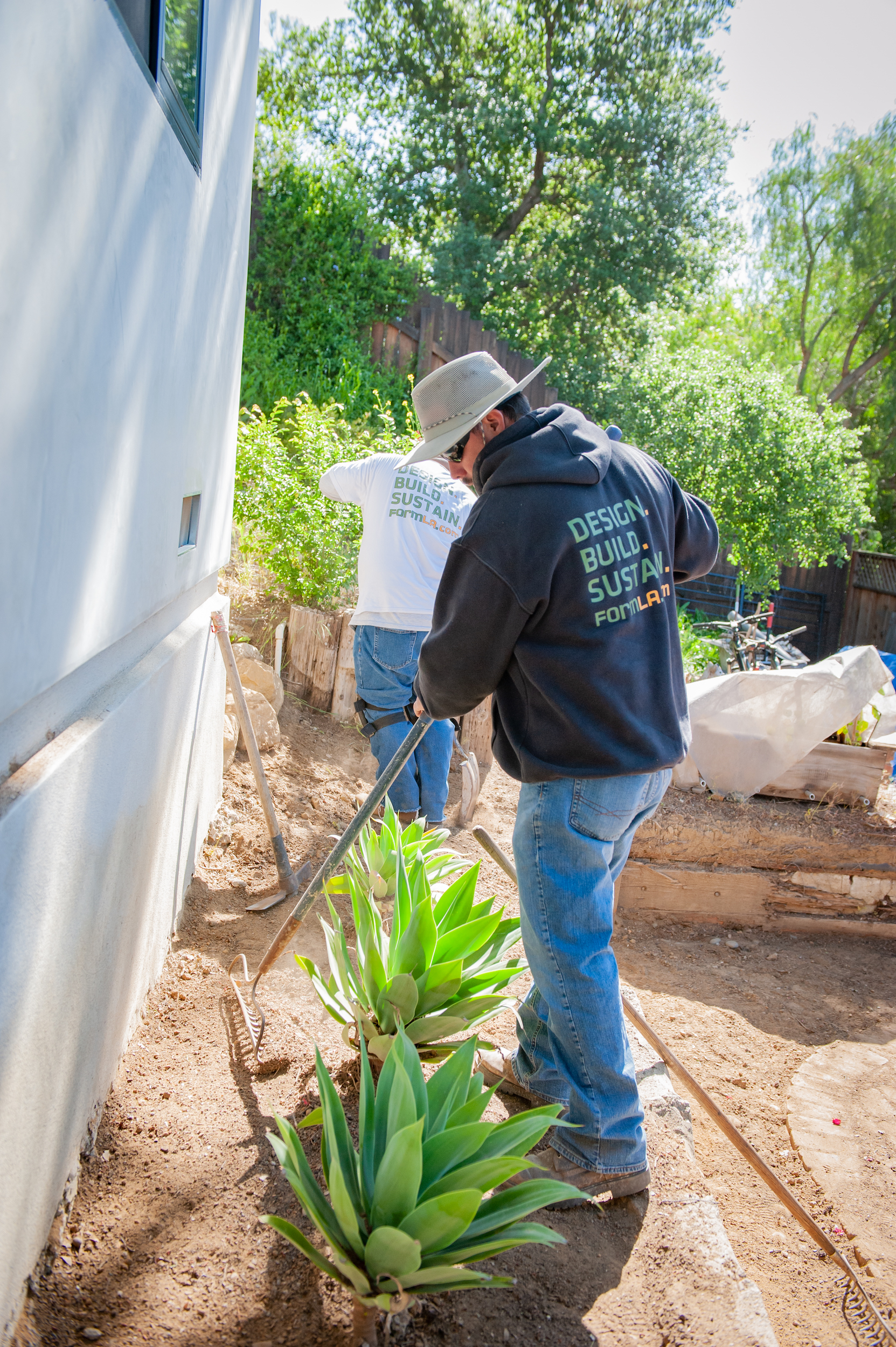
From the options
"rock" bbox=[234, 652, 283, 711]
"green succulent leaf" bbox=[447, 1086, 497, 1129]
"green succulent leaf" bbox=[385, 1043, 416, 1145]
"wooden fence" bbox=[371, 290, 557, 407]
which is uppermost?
"wooden fence" bbox=[371, 290, 557, 407]

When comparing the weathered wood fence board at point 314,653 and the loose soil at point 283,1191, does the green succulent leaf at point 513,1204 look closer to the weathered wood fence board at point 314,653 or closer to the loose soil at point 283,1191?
the loose soil at point 283,1191

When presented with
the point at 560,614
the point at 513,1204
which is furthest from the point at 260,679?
the point at 513,1204

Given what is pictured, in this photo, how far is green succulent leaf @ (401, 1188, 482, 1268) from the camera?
1.42 meters

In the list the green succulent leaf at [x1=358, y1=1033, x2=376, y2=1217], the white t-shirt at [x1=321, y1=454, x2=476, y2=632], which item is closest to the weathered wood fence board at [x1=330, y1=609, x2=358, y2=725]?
the white t-shirt at [x1=321, y1=454, x2=476, y2=632]

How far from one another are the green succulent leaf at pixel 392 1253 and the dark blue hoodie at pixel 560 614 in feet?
3.37

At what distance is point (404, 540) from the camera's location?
4184 millimetres

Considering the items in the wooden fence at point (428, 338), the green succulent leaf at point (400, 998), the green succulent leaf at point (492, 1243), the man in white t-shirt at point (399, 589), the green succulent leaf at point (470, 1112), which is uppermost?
the wooden fence at point (428, 338)

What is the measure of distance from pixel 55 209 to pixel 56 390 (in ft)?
0.97

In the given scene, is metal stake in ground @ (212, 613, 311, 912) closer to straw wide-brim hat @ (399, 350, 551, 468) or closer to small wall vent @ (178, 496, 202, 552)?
small wall vent @ (178, 496, 202, 552)

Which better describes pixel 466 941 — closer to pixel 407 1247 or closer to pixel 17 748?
pixel 407 1247

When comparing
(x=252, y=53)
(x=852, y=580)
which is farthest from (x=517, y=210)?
(x=252, y=53)

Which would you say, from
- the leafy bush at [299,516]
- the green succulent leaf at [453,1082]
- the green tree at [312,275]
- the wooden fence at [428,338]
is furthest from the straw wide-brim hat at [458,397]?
the wooden fence at [428,338]

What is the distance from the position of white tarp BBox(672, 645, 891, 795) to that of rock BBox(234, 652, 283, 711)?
8.44ft

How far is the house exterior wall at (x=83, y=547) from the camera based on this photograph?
4.73ft
